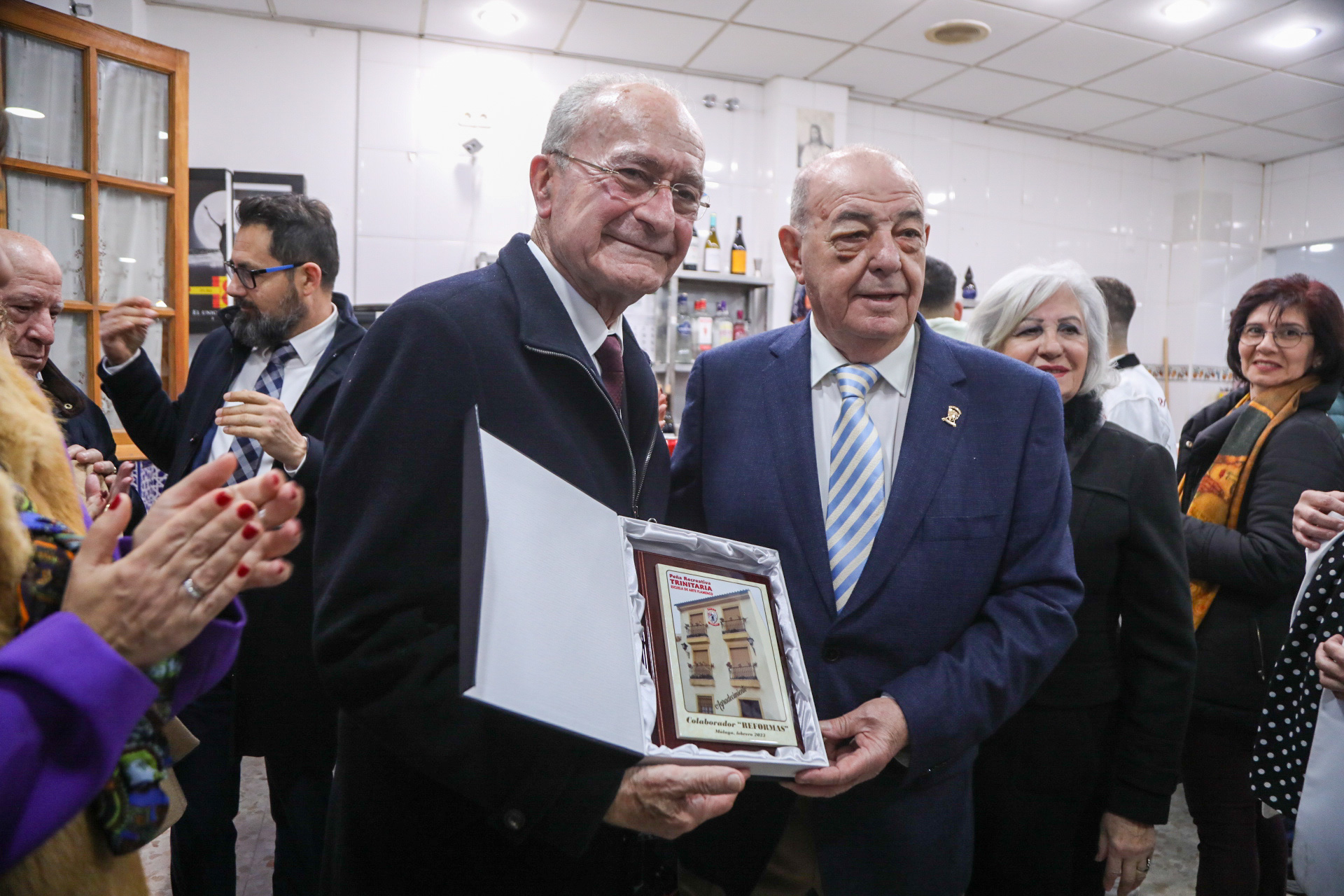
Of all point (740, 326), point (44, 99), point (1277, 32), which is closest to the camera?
point (44, 99)

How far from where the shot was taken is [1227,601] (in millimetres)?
2150

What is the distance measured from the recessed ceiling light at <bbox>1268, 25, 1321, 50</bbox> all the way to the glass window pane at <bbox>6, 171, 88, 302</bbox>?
6.04 m

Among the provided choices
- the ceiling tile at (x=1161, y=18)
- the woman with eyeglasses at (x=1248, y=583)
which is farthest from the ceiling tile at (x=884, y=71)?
the woman with eyeglasses at (x=1248, y=583)

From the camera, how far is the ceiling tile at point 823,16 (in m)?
4.20

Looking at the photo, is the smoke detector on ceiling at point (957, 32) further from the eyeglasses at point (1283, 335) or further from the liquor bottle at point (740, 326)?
the eyeglasses at point (1283, 335)

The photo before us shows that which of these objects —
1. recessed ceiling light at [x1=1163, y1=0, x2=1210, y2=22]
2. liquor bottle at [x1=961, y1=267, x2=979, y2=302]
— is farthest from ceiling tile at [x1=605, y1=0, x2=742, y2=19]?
liquor bottle at [x1=961, y1=267, x2=979, y2=302]

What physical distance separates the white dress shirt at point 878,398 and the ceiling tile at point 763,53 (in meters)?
3.71

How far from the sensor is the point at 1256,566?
79.5 inches

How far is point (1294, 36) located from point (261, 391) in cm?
555

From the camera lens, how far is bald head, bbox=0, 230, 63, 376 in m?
2.00

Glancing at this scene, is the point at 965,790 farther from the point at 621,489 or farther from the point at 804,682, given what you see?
the point at 621,489

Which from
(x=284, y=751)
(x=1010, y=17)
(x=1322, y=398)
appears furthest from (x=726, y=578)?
(x=1010, y=17)

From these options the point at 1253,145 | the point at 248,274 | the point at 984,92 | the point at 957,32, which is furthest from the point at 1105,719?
the point at 1253,145

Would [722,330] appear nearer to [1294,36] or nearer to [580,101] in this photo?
[1294,36]
